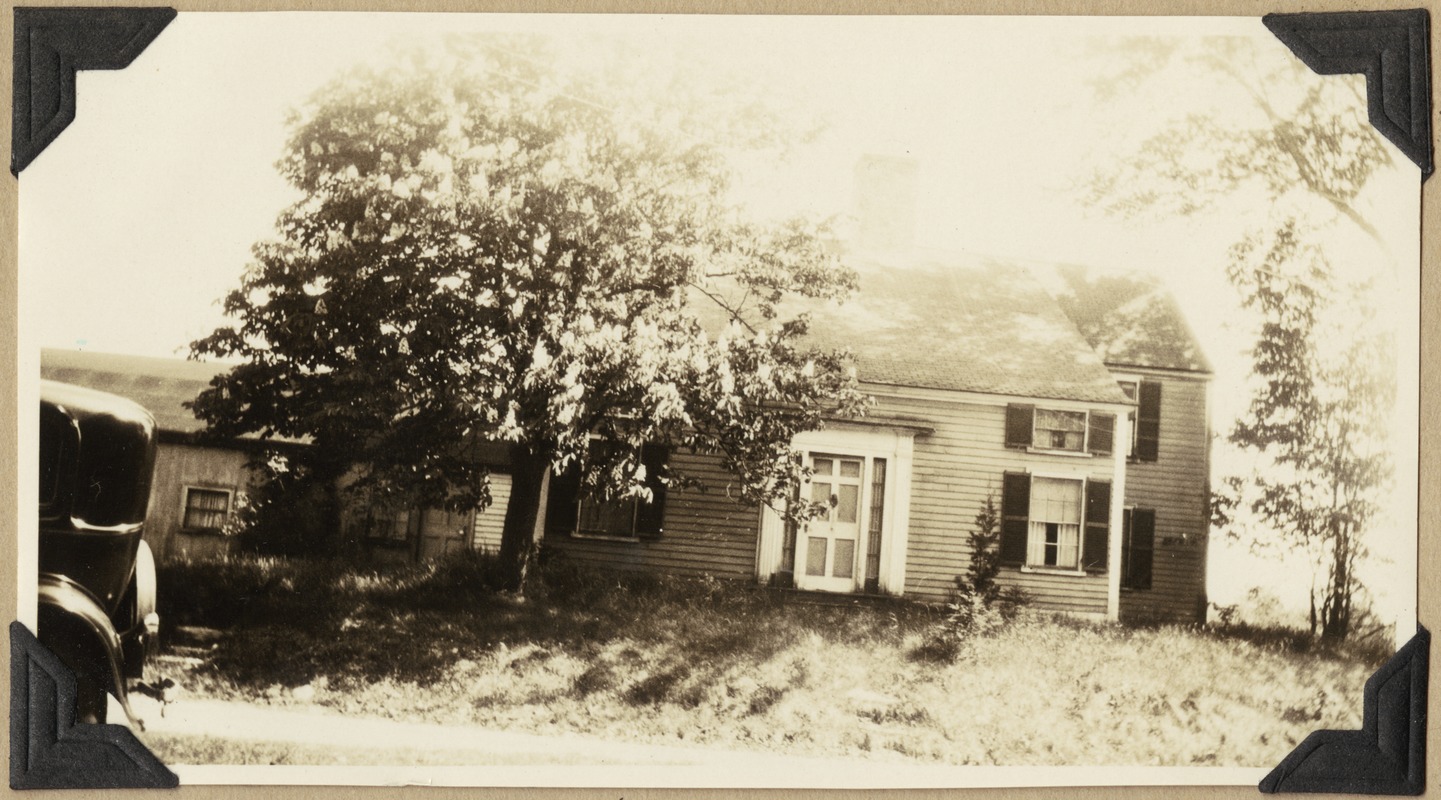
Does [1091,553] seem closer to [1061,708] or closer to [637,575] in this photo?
[1061,708]

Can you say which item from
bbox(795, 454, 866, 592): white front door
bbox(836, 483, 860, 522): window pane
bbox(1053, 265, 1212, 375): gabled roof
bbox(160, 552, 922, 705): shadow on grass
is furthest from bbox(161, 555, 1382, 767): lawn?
bbox(1053, 265, 1212, 375): gabled roof

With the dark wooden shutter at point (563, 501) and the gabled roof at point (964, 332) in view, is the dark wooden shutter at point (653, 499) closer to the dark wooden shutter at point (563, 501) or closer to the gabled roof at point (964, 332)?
the dark wooden shutter at point (563, 501)

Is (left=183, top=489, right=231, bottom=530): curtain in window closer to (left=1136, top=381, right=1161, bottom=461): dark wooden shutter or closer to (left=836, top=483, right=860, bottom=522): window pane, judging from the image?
(left=836, top=483, right=860, bottom=522): window pane

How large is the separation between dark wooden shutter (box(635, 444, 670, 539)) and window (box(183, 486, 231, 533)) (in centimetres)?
133

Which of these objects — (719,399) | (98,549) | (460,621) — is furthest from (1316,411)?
(98,549)

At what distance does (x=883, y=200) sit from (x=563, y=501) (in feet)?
4.81

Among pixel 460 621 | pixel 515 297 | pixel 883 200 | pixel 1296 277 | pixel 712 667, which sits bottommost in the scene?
pixel 712 667

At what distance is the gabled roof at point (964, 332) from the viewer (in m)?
3.44

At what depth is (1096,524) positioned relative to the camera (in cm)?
338

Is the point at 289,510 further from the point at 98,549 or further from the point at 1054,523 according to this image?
the point at 1054,523

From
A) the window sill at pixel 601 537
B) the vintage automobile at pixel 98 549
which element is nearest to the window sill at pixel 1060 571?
the window sill at pixel 601 537

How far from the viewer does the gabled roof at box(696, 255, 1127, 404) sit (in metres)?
3.44

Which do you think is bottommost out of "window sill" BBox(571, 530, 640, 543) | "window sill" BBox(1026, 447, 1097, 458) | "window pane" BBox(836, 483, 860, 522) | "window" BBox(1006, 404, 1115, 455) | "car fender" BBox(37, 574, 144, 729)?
"car fender" BBox(37, 574, 144, 729)

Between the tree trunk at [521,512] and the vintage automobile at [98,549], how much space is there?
115 cm
